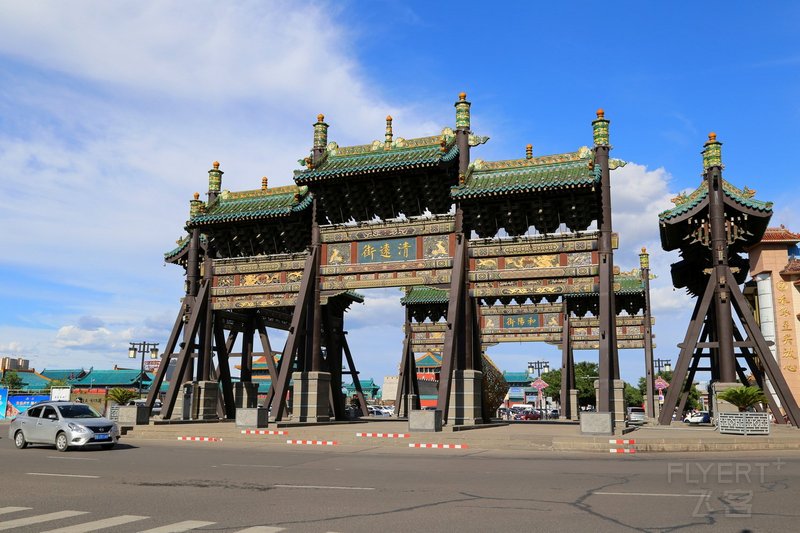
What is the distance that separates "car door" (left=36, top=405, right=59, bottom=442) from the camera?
1634 centimetres

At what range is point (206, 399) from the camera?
2884 centimetres

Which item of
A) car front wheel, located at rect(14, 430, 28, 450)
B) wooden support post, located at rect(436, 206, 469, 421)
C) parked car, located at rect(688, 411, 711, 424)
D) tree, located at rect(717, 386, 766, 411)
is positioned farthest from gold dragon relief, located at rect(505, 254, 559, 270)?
parked car, located at rect(688, 411, 711, 424)

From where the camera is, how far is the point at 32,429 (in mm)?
16812

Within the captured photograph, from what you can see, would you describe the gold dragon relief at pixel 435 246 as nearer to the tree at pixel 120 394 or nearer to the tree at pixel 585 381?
the tree at pixel 120 394

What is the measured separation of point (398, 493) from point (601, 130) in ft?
60.1

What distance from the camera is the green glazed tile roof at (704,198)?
2497 cm

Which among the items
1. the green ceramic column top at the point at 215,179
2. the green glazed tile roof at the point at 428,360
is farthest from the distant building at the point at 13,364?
the green ceramic column top at the point at 215,179

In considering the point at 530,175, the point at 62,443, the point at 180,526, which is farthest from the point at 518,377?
the point at 180,526

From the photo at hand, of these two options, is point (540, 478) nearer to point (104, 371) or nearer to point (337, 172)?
point (337, 172)

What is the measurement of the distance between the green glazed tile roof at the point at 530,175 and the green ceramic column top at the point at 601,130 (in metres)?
0.68

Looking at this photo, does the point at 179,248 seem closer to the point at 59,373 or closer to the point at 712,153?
the point at 712,153

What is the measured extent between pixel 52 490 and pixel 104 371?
7483 centimetres

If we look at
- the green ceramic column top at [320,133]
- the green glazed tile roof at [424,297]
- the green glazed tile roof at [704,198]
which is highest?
the green ceramic column top at [320,133]

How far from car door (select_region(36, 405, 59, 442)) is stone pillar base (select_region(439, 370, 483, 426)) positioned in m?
12.2
